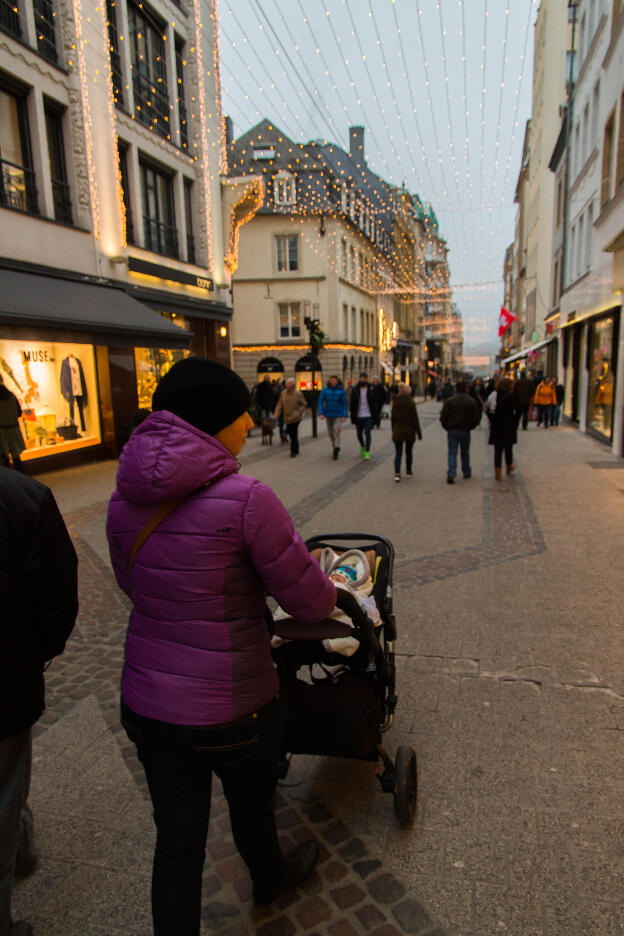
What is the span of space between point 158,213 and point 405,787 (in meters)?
17.0

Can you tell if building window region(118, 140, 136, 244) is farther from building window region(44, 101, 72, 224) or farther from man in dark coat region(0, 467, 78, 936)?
man in dark coat region(0, 467, 78, 936)

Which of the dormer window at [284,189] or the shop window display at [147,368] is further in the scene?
the dormer window at [284,189]

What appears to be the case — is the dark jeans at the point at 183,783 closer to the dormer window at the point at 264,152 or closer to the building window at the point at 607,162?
the building window at the point at 607,162

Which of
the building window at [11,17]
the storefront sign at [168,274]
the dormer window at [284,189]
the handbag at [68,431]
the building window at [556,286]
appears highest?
the dormer window at [284,189]

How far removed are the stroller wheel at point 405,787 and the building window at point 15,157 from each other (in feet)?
39.0

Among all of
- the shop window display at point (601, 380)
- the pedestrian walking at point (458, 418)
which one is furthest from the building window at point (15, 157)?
the shop window display at point (601, 380)

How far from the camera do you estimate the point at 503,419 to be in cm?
1027

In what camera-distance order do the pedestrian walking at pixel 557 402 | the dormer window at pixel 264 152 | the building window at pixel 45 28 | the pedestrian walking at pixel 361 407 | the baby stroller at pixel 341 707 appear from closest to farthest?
1. the baby stroller at pixel 341 707
2. the building window at pixel 45 28
3. the pedestrian walking at pixel 361 407
4. the pedestrian walking at pixel 557 402
5. the dormer window at pixel 264 152

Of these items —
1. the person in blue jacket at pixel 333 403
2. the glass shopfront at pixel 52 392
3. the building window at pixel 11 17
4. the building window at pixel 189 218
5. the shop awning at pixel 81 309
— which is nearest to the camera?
the shop awning at pixel 81 309

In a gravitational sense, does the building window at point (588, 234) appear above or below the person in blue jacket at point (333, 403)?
above

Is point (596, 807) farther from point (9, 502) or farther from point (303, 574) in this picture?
point (9, 502)

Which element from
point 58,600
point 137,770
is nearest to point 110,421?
point 137,770

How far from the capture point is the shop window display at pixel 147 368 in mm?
15516

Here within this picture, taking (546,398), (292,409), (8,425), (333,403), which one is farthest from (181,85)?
(546,398)
